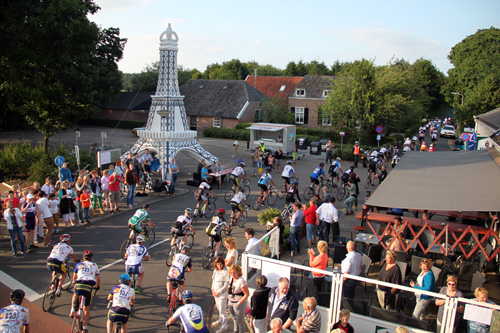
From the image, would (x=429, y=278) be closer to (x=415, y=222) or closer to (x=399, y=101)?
(x=415, y=222)

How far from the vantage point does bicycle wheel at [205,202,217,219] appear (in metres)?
15.4

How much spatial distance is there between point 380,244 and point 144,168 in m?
12.0

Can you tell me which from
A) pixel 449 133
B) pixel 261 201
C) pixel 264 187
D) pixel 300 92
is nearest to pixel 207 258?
pixel 264 187

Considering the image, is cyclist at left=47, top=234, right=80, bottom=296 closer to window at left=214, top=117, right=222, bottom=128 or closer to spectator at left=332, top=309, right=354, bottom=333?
spectator at left=332, top=309, right=354, bottom=333

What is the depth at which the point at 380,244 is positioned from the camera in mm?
10680

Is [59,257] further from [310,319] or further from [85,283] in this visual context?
[310,319]

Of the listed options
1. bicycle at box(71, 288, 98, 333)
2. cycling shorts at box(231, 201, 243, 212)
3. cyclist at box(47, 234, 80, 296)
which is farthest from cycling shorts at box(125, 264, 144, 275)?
cycling shorts at box(231, 201, 243, 212)

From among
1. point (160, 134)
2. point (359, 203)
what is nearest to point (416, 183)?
point (359, 203)

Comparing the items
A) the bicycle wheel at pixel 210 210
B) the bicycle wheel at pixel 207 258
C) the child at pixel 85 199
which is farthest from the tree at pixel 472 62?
the child at pixel 85 199

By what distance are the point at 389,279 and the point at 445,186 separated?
437 centimetres

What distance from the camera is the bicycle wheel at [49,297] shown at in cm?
827

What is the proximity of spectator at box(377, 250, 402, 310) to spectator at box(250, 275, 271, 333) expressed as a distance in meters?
2.54

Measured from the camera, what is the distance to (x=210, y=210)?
16078 mm

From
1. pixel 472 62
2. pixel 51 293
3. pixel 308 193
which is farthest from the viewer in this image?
pixel 472 62
